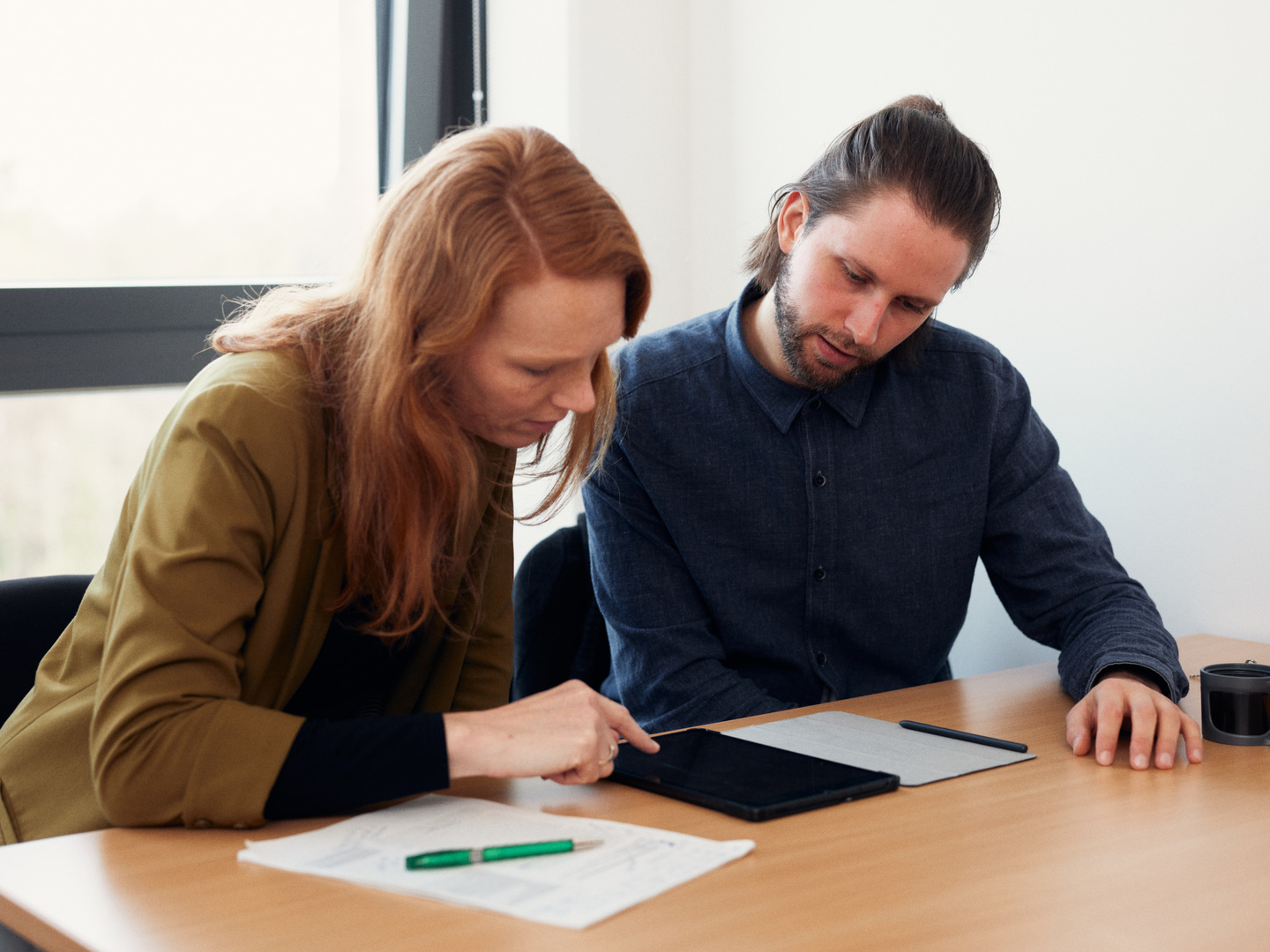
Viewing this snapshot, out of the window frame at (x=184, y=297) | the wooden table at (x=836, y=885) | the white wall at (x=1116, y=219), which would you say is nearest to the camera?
the wooden table at (x=836, y=885)

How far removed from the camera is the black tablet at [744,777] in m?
1.02

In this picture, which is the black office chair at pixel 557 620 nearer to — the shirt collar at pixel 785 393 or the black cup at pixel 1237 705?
the shirt collar at pixel 785 393

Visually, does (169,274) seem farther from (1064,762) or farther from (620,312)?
(1064,762)

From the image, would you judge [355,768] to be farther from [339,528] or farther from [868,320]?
[868,320]

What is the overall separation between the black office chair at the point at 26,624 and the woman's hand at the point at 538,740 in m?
0.63

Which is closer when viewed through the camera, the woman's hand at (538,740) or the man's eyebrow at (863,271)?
the woman's hand at (538,740)

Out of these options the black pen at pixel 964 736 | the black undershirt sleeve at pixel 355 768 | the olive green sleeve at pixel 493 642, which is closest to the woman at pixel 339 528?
the black undershirt sleeve at pixel 355 768

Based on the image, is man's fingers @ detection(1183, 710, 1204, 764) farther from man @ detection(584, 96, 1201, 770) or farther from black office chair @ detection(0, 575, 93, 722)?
black office chair @ detection(0, 575, 93, 722)

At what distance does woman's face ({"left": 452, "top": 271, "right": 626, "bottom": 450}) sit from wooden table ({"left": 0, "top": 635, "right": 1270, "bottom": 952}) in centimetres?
35

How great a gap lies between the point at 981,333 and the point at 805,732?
3.41 ft

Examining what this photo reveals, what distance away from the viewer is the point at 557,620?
1.78 metres

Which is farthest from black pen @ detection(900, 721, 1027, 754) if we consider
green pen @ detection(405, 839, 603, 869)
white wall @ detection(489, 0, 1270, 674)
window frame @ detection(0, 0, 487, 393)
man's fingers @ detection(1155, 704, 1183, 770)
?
window frame @ detection(0, 0, 487, 393)

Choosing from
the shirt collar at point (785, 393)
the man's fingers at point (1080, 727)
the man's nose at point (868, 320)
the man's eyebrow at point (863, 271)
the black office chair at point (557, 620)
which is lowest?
the black office chair at point (557, 620)

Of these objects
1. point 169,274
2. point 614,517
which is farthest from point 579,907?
point 169,274
